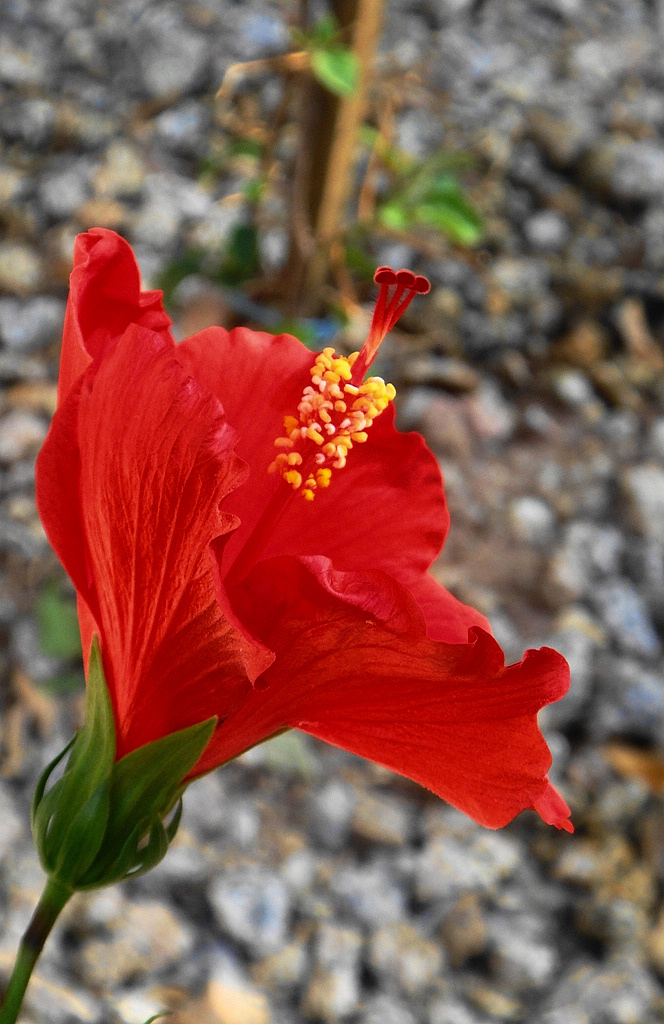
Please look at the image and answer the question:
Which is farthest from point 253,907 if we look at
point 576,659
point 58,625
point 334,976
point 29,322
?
point 29,322

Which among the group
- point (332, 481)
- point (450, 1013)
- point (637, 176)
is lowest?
point (450, 1013)

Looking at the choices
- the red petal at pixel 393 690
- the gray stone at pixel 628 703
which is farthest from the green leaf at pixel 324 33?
the red petal at pixel 393 690

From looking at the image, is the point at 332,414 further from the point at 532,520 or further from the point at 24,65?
the point at 24,65

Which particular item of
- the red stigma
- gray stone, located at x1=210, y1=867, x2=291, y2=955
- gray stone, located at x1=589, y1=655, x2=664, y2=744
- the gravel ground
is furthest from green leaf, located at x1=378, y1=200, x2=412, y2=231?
the red stigma

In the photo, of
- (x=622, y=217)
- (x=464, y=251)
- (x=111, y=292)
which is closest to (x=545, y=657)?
(x=111, y=292)

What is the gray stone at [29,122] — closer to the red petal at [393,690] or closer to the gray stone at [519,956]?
the gray stone at [519,956]

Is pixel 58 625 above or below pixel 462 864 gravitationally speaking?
above

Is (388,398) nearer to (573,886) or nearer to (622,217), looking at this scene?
(573,886)
